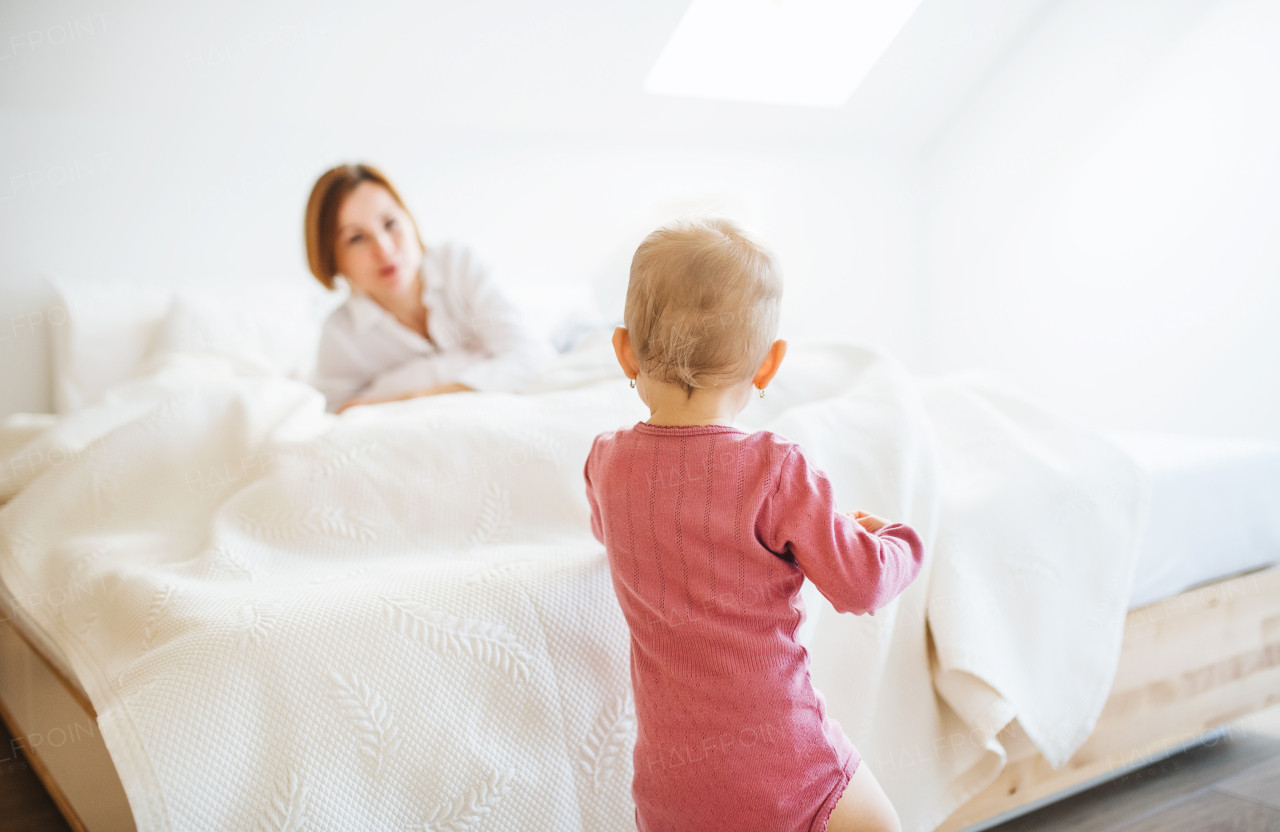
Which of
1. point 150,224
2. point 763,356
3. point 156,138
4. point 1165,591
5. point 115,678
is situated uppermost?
point 156,138

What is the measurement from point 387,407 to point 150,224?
1440 millimetres

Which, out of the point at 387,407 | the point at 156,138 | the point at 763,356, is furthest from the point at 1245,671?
A: the point at 156,138

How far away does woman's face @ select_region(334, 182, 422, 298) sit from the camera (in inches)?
75.1

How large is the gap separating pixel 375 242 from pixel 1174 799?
1.90m

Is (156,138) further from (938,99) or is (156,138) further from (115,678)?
(938,99)

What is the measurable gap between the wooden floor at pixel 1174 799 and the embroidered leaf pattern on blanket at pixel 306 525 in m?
0.70

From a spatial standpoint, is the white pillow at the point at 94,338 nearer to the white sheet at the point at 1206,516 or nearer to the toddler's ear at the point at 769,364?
the toddler's ear at the point at 769,364

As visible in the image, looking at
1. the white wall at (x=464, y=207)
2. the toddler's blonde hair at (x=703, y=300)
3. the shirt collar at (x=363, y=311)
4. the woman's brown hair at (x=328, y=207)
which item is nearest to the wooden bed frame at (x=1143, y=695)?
the toddler's blonde hair at (x=703, y=300)

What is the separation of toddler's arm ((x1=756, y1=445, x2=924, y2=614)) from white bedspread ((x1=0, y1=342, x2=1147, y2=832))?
0.24 meters

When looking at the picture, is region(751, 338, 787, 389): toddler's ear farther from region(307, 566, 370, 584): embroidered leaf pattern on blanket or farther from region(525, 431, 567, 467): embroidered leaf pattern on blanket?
region(307, 566, 370, 584): embroidered leaf pattern on blanket

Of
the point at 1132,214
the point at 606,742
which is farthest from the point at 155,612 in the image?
the point at 1132,214

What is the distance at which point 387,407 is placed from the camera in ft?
4.72

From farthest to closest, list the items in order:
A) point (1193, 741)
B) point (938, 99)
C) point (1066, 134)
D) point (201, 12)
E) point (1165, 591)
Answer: point (938, 99), point (1066, 134), point (201, 12), point (1193, 741), point (1165, 591)

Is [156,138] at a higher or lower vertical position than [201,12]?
lower
